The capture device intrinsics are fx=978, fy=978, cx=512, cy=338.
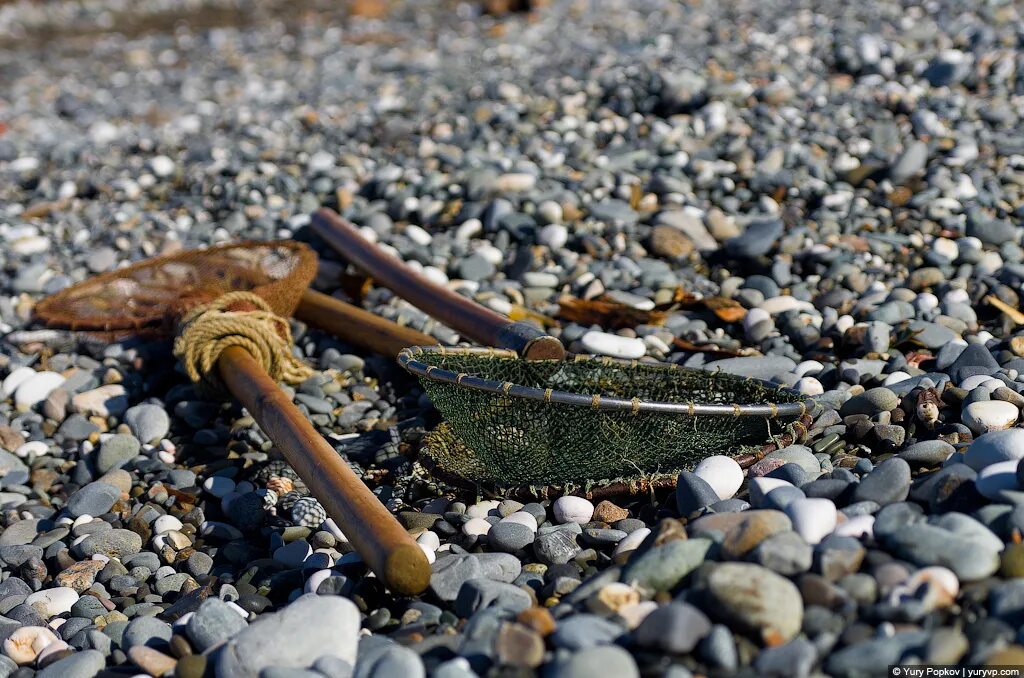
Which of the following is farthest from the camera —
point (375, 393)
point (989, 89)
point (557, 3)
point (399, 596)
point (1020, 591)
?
point (557, 3)

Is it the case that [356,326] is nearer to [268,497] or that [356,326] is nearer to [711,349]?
[268,497]

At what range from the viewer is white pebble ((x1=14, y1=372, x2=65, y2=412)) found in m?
3.79

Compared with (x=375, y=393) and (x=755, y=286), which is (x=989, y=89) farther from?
(x=375, y=393)

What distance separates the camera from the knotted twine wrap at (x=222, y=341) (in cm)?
354

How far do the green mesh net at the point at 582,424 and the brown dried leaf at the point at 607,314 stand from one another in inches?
33.1

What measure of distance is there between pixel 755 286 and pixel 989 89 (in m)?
2.63

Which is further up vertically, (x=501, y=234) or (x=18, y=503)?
(x=501, y=234)

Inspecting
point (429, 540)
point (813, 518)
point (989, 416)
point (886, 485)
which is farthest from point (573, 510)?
point (989, 416)

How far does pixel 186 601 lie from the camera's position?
8.71 feet

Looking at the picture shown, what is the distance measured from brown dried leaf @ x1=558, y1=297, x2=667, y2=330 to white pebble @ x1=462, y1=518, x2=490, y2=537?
144cm

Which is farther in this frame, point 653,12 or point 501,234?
point 653,12

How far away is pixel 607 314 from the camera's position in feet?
13.1

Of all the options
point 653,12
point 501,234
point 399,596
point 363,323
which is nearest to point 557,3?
point 653,12

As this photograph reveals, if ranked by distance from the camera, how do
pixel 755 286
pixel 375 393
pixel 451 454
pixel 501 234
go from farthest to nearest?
pixel 501 234
pixel 755 286
pixel 375 393
pixel 451 454
